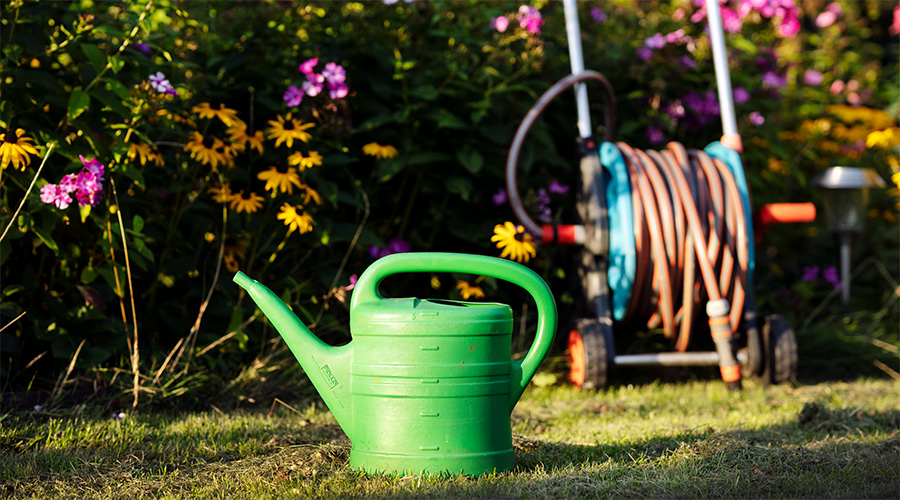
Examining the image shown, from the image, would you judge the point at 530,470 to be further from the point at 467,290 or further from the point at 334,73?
the point at 334,73

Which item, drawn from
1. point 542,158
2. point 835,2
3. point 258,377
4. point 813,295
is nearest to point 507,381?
point 258,377

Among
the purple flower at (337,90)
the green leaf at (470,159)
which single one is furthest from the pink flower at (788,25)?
the purple flower at (337,90)

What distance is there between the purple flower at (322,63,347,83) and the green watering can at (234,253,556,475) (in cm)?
133

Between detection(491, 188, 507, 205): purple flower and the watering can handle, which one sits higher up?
detection(491, 188, 507, 205): purple flower

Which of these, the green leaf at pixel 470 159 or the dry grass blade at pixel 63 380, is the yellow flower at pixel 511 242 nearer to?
the green leaf at pixel 470 159

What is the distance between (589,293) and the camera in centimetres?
344

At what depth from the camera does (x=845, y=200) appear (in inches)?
179

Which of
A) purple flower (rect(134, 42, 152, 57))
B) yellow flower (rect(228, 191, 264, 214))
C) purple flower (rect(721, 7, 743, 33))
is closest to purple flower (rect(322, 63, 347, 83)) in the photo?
yellow flower (rect(228, 191, 264, 214))

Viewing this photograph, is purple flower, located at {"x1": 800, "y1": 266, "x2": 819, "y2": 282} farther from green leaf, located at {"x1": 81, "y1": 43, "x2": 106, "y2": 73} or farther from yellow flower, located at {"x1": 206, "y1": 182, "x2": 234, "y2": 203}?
green leaf, located at {"x1": 81, "y1": 43, "x2": 106, "y2": 73}

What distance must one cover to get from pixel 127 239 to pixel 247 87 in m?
0.86

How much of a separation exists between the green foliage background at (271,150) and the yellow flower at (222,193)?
0.18ft

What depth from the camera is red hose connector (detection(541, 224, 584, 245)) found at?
338 centimetres

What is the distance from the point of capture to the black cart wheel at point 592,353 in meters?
3.18

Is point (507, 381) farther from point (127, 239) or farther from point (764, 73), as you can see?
point (764, 73)
